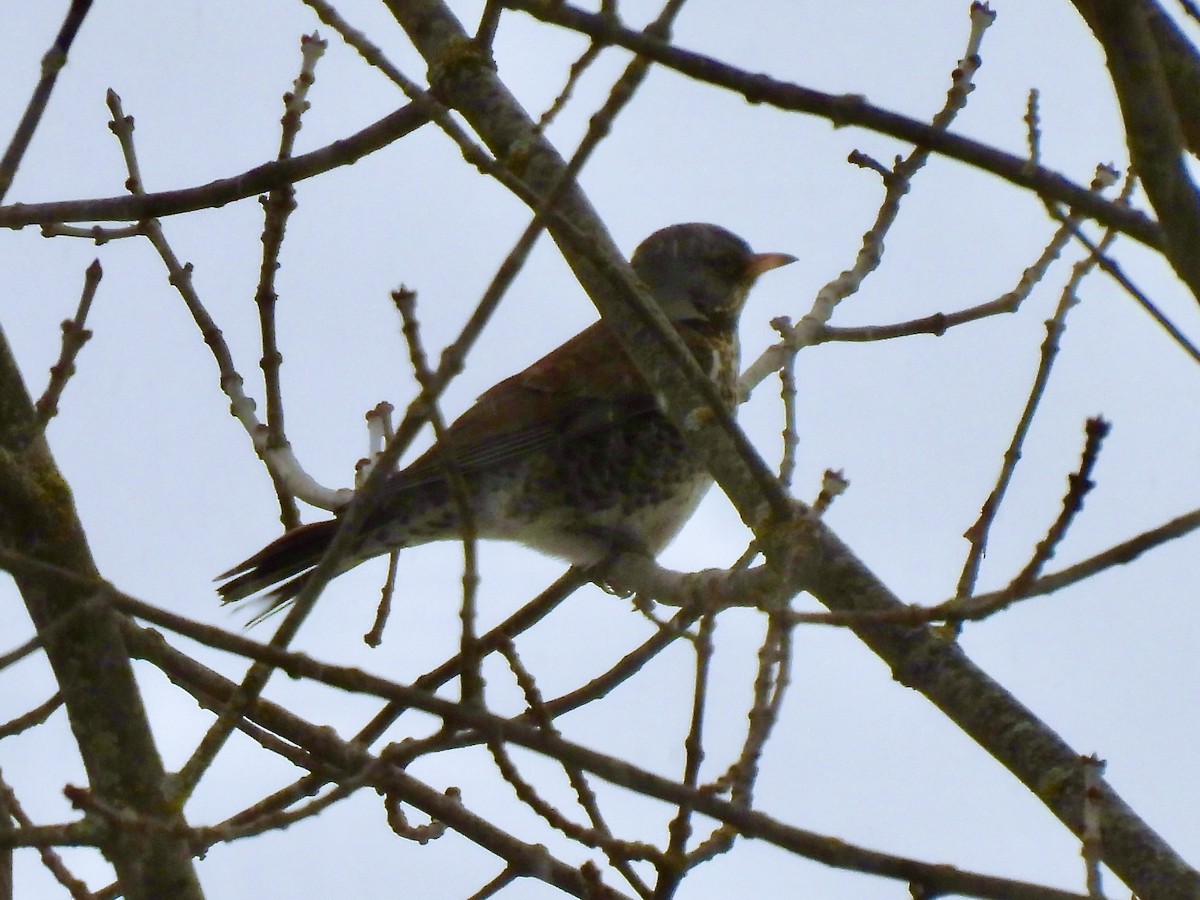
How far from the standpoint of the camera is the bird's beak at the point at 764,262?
6488 millimetres

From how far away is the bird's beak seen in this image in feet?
21.3

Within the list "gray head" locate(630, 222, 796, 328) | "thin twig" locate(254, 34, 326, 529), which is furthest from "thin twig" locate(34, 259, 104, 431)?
"gray head" locate(630, 222, 796, 328)

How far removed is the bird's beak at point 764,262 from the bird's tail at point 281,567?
101 inches

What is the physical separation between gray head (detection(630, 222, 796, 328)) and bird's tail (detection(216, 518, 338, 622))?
215 cm

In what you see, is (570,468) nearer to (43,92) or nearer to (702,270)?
(702,270)

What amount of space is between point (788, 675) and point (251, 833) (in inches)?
32.2

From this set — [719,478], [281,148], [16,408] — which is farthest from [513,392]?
[16,408]

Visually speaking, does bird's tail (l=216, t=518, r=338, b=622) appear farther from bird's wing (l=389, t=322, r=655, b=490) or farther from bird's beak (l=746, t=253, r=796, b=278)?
bird's beak (l=746, t=253, r=796, b=278)

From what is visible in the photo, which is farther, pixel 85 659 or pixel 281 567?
pixel 281 567

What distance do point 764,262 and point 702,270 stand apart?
0.26 metres

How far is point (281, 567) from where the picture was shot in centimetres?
462

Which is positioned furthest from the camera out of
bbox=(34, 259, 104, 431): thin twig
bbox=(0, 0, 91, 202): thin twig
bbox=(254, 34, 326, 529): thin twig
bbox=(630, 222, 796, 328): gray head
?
bbox=(630, 222, 796, 328): gray head

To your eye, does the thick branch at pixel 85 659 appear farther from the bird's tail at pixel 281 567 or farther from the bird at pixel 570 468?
the bird at pixel 570 468

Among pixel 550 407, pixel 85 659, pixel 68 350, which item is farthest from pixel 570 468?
pixel 85 659
